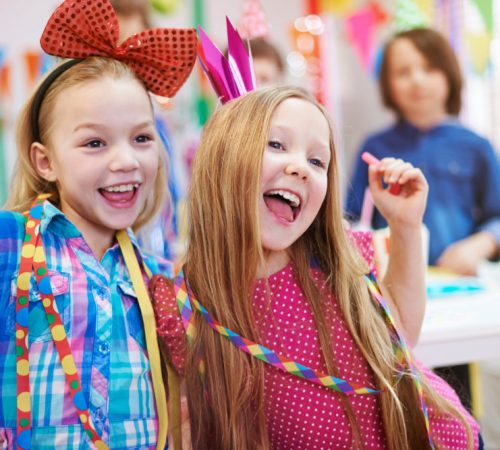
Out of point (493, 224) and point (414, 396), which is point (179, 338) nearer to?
point (414, 396)

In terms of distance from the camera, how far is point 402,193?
0.98 m

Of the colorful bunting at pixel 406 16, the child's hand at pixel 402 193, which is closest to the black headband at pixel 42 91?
the child's hand at pixel 402 193

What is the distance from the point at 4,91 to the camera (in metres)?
2.96

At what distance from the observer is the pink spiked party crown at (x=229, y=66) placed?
0.86m

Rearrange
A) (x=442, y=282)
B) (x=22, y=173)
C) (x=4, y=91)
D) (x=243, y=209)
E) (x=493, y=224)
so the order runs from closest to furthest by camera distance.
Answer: (x=243, y=209)
(x=22, y=173)
(x=442, y=282)
(x=493, y=224)
(x=4, y=91)

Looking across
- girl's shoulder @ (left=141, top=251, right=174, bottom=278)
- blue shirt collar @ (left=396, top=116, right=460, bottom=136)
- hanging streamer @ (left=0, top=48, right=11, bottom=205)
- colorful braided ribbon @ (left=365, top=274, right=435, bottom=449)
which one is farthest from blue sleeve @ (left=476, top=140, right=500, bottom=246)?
hanging streamer @ (left=0, top=48, right=11, bottom=205)

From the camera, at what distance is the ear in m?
0.89

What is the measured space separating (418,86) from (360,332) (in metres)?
1.12

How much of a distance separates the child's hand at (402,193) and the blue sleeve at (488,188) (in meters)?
0.87

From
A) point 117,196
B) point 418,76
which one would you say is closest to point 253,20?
point 418,76

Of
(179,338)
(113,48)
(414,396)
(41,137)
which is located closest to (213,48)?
(113,48)

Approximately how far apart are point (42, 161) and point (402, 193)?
524 millimetres

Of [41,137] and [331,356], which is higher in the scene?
[41,137]

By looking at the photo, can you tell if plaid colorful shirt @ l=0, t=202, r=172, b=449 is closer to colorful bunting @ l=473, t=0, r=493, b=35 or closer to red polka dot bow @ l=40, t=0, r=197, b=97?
red polka dot bow @ l=40, t=0, r=197, b=97
